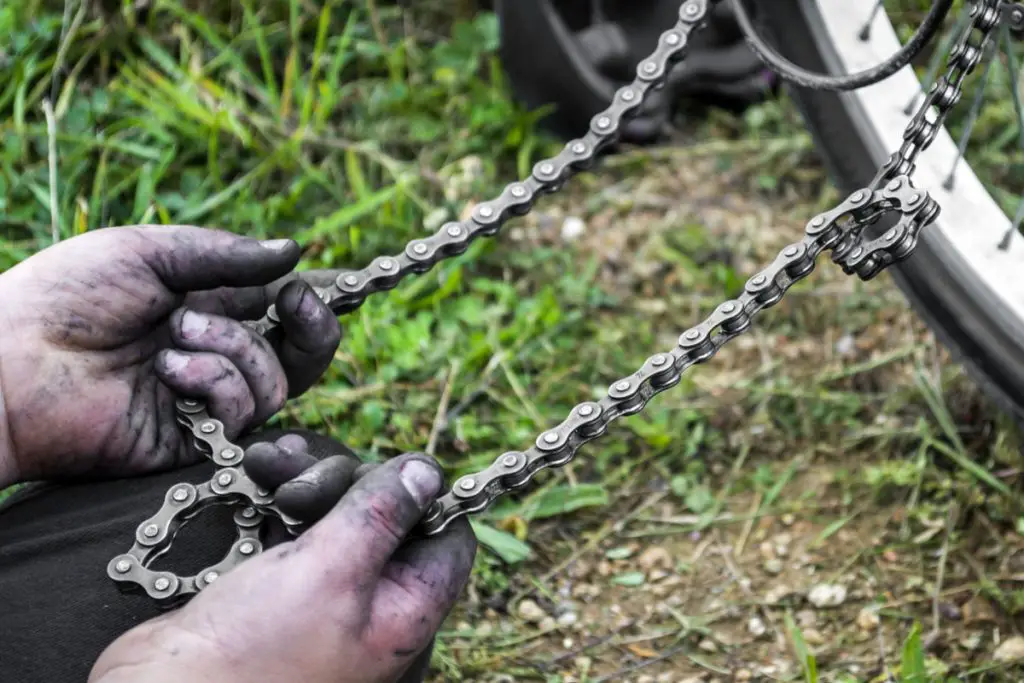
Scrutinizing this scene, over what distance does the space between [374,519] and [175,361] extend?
1.78ft

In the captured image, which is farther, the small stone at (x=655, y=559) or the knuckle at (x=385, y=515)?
the small stone at (x=655, y=559)

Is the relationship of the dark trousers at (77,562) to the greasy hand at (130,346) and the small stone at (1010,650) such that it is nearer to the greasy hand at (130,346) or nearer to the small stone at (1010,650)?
the greasy hand at (130,346)

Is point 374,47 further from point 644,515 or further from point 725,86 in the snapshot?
point 644,515

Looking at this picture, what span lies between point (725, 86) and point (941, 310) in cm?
135

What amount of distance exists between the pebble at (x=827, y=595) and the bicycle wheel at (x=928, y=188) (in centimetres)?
49

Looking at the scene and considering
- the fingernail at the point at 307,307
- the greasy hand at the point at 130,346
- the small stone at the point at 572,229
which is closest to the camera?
the greasy hand at the point at 130,346

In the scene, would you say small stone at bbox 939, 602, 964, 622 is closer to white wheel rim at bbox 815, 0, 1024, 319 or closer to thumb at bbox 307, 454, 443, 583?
white wheel rim at bbox 815, 0, 1024, 319

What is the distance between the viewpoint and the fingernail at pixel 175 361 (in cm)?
196

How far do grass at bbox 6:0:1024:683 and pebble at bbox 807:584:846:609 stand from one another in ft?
0.06

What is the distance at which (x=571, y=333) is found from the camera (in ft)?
9.62

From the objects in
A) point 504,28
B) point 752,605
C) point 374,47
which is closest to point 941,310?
point 752,605

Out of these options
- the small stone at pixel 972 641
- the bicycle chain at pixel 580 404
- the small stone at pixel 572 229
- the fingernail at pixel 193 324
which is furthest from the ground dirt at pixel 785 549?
the fingernail at pixel 193 324

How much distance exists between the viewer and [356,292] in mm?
2146

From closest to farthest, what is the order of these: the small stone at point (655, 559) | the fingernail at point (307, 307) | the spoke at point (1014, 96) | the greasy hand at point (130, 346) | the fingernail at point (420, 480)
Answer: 1. the fingernail at point (420, 480)
2. the greasy hand at point (130, 346)
3. the fingernail at point (307, 307)
4. the spoke at point (1014, 96)
5. the small stone at point (655, 559)
